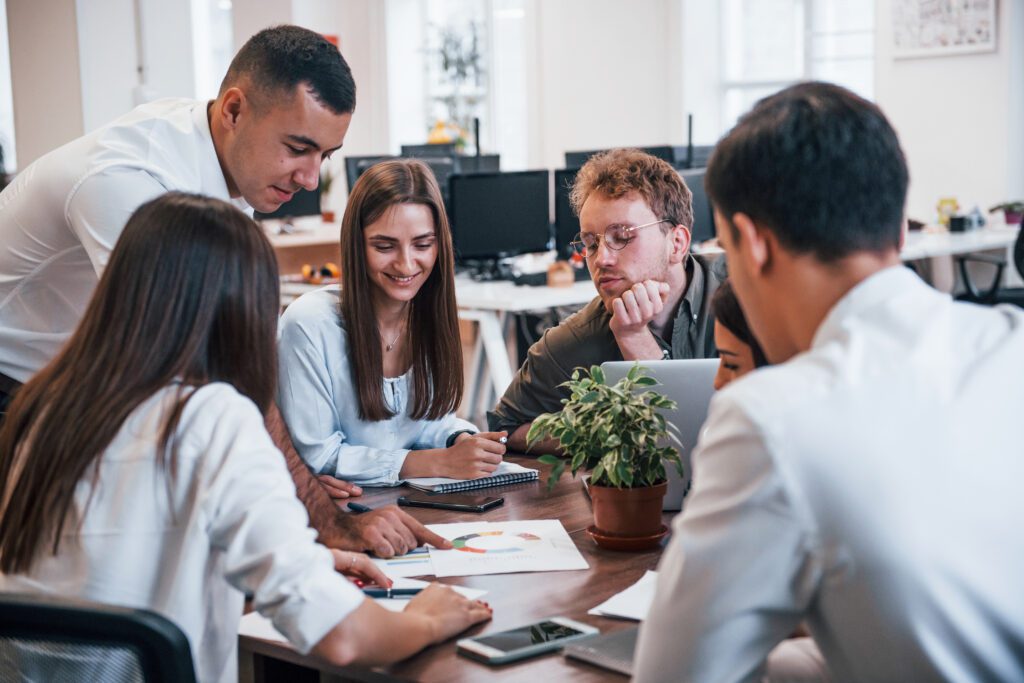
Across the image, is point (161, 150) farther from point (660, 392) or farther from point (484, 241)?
point (484, 241)

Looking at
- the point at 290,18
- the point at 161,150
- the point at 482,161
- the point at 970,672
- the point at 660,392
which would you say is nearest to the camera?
the point at 970,672

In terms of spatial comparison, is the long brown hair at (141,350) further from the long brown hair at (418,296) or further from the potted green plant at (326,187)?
the potted green plant at (326,187)

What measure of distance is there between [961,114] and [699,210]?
224 cm

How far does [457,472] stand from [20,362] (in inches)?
36.0

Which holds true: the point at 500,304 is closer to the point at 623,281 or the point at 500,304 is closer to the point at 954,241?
the point at 623,281

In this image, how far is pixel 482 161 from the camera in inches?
278

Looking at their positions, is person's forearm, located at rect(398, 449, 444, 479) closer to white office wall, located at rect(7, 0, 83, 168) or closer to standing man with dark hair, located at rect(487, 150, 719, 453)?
standing man with dark hair, located at rect(487, 150, 719, 453)

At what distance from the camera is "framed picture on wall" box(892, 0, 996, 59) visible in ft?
22.5

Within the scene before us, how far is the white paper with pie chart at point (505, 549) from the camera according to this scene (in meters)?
1.75

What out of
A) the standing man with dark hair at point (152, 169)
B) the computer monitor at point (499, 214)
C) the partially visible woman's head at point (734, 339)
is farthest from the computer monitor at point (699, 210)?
the partially visible woman's head at point (734, 339)

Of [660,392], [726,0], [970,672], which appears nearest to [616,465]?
[660,392]

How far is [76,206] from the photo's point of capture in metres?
2.11

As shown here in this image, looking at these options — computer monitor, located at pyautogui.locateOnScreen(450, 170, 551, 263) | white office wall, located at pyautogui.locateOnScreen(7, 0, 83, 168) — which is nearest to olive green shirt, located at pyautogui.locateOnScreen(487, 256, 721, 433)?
computer monitor, located at pyautogui.locateOnScreen(450, 170, 551, 263)

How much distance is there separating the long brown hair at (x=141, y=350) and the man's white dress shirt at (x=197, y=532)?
0.02 metres
